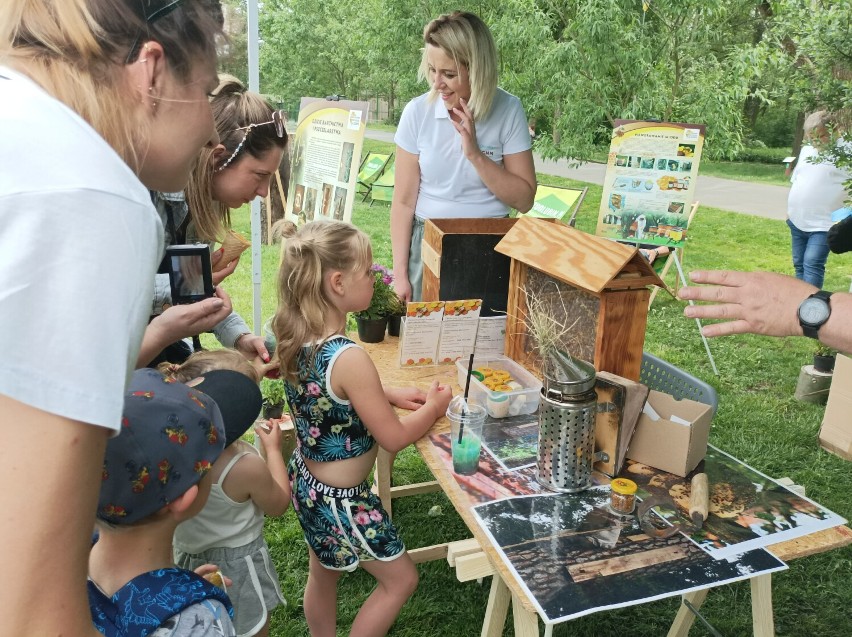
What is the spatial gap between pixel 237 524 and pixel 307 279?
2.35ft

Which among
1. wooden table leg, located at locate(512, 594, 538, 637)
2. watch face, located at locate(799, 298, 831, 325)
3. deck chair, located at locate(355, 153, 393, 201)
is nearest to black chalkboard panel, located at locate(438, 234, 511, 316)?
watch face, located at locate(799, 298, 831, 325)

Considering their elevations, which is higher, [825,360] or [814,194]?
[814,194]

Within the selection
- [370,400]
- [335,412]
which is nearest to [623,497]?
[370,400]

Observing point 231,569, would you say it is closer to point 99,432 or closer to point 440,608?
point 440,608

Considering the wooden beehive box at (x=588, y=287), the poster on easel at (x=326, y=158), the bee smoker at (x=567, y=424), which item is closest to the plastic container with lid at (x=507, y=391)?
the wooden beehive box at (x=588, y=287)

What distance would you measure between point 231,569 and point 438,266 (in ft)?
3.96

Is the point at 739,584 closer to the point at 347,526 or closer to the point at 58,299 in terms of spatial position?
the point at 347,526

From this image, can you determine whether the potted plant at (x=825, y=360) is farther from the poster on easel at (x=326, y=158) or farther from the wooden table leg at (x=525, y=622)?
the wooden table leg at (x=525, y=622)

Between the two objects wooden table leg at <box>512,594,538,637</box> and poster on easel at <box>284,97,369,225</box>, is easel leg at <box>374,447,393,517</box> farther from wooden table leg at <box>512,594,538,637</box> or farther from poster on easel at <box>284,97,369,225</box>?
poster on easel at <box>284,97,369,225</box>

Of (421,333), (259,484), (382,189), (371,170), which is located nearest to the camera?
(259,484)

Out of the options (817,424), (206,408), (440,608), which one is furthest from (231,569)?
(817,424)

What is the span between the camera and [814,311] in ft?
4.90

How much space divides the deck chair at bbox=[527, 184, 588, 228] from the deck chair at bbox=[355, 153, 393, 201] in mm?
5155

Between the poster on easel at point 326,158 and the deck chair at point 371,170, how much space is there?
701cm
